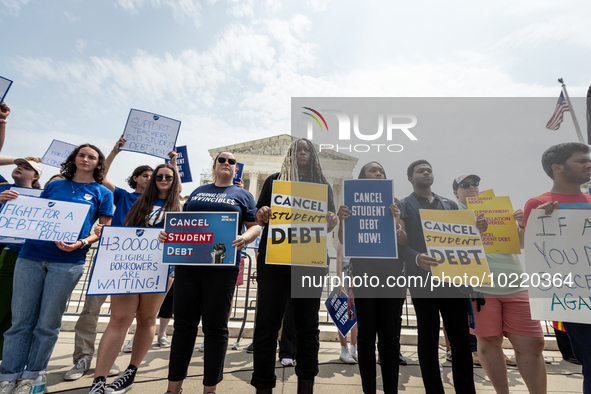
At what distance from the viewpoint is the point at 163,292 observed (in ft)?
8.95

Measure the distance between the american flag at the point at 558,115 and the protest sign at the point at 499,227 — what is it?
390 inches

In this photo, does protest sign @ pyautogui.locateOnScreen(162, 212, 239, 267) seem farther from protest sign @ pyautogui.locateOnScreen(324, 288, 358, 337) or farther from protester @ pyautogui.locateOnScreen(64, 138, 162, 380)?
protest sign @ pyautogui.locateOnScreen(324, 288, 358, 337)

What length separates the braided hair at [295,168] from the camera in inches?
107

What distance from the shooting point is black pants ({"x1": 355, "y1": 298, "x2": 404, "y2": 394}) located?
229cm

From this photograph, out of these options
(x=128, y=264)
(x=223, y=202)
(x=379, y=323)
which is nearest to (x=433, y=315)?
(x=379, y=323)

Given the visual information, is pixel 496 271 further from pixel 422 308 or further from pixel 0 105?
pixel 0 105

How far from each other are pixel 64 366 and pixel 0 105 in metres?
2.98

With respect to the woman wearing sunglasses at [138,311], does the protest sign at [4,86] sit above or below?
above

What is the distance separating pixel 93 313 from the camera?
3.29 m

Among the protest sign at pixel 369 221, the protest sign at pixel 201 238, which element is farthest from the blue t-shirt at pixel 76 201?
the protest sign at pixel 369 221

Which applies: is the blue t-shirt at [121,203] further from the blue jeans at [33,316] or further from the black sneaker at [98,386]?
the black sneaker at [98,386]

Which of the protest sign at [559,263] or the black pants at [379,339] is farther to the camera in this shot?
the black pants at [379,339]

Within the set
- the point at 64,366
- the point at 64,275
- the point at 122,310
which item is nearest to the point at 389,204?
the point at 122,310

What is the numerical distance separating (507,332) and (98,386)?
136 inches
